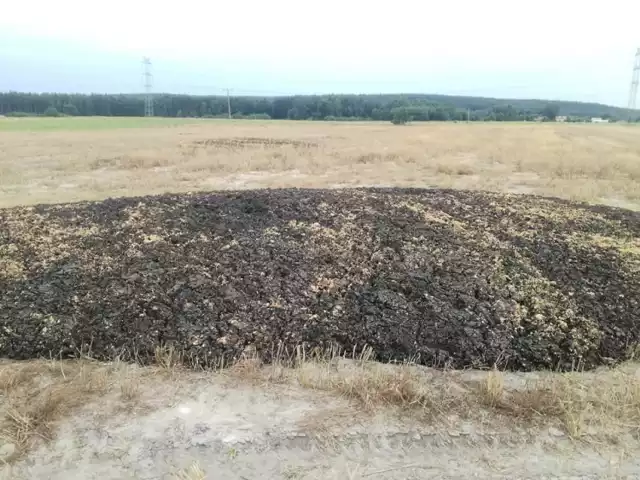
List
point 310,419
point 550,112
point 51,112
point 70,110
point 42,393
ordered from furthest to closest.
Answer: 1. point 550,112
2. point 70,110
3. point 51,112
4. point 42,393
5. point 310,419

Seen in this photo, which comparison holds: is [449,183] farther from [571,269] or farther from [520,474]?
[520,474]

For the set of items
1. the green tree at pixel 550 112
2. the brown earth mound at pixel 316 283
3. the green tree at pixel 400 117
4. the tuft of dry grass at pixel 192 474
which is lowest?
the tuft of dry grass at pixel 192 474

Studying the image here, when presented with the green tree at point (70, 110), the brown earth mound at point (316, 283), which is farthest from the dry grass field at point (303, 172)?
the green tree at point (70, 110)

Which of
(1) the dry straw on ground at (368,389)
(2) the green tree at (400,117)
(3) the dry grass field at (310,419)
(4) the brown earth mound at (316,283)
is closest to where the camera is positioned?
(3) the dry grass field at (310,419)

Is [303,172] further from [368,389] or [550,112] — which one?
[550,112]

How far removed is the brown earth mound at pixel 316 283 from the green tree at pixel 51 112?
80725 millimetres

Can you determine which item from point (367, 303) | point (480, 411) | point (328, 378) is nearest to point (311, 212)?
point (367, 303)

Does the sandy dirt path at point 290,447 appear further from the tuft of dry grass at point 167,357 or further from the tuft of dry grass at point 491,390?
the tuft of dry grass at point 167,357

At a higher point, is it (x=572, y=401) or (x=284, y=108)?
(x=284, y=108)

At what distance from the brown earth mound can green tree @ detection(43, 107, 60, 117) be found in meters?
80.7

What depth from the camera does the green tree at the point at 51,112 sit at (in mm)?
77419

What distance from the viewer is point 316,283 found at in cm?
489

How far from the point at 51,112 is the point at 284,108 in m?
35.4

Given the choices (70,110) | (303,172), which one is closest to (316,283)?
(303,172)
